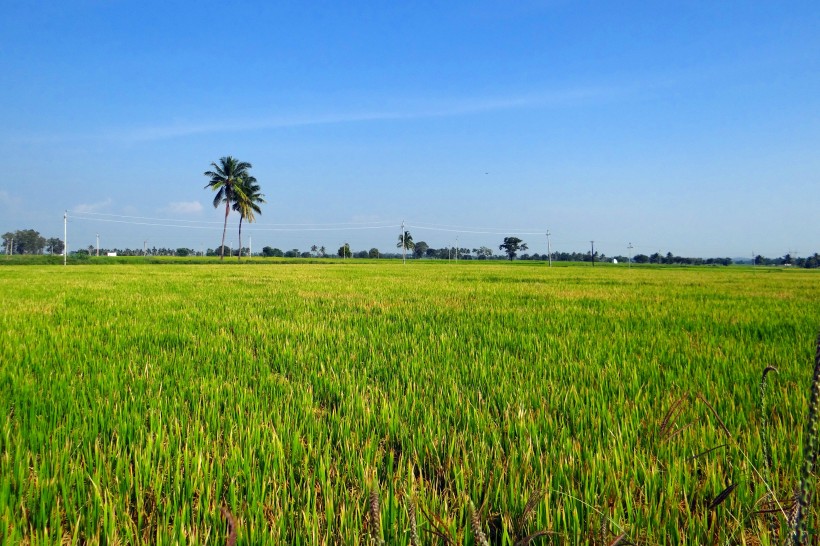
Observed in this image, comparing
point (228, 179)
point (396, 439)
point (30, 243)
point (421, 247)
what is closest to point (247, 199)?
point (228, 179)

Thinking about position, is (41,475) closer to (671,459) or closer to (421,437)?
(421,437)

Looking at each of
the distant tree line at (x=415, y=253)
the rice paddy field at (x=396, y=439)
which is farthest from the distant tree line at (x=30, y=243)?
the rice paddy field at (x=396, y=439)

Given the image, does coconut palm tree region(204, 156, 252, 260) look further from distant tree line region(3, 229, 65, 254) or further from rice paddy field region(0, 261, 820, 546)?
distant tree line region(3, 229, 65, 254)

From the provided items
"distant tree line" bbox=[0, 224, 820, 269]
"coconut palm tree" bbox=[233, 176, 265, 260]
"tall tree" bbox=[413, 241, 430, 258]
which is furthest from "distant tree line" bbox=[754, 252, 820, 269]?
"coconut palm tree" bbox=[233, 176, 265, 260]

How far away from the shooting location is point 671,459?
1812mm

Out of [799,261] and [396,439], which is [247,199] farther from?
[799,261]

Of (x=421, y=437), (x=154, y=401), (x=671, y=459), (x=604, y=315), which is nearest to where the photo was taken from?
(x=671, y=459)

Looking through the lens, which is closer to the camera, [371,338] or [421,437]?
[421,437]

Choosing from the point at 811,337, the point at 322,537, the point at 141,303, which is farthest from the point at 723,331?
the point at 141,303

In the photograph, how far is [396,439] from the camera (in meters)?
2.10

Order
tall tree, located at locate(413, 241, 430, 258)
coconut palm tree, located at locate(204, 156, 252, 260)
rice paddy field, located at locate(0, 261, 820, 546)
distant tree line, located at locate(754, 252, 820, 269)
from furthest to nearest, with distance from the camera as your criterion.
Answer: tall tree, located at locate(413, 241, 430, 258)
distant tree line, located at locate(754, 252, 820, 269)
coconut palm tree, located at locate(204, 156, 252, 260)
rice paddy field, located at locate(0, 261, 820, 546)

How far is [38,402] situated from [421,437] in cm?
216

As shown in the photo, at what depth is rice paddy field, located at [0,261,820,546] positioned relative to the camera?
1.35m

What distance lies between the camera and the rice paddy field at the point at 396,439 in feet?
4.44
